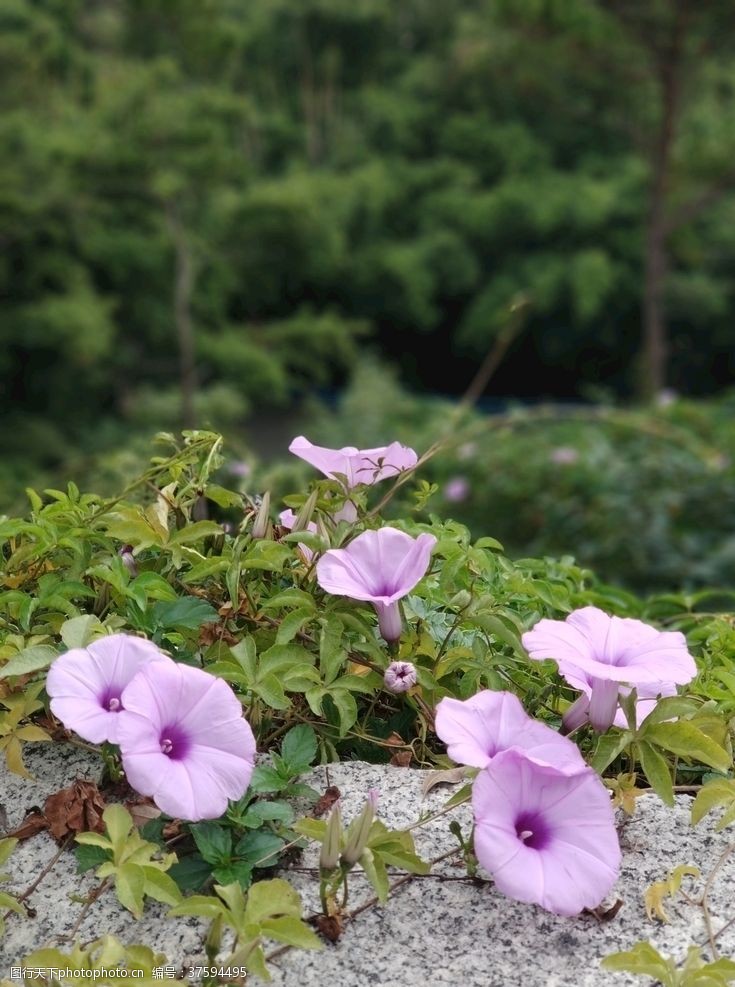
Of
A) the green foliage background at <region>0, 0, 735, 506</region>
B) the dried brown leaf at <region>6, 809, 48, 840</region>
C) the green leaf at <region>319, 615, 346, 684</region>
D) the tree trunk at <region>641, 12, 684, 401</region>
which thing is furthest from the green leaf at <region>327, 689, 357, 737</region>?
the tree trunk at <region>641, 12, 684, 401</region>

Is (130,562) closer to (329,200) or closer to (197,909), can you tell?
(197,909)

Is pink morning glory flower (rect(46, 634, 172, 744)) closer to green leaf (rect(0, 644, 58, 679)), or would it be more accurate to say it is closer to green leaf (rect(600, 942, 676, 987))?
green leaf (rect(0, 644, 58, 679))

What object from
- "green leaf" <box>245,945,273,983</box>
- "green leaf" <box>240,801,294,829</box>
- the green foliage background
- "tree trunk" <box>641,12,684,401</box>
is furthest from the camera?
the green foliage background

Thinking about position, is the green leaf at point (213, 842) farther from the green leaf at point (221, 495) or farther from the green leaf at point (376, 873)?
the green leaf at point (221, 495)

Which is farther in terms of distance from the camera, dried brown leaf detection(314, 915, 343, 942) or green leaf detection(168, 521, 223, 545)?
green leaf detection(168, 521, 223, 545)

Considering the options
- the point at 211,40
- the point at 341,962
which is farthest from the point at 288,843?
the point at 211,40

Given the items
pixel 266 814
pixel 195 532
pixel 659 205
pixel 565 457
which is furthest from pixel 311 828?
pixel 659 205

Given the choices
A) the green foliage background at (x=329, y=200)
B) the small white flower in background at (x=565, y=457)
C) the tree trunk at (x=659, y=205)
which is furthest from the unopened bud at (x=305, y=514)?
the tree trunk at (x=659, y=205)
